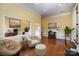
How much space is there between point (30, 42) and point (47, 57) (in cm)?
59

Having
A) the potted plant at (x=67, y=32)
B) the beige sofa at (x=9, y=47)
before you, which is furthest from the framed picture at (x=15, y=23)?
the potted plant at (x=67, y=32)

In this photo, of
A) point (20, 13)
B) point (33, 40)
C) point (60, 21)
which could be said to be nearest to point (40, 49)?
point (33, 40)

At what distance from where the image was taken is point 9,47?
242cm

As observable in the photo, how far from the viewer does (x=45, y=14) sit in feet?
8.73

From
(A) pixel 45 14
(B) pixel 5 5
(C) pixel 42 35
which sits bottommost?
(C) pixel 42 35

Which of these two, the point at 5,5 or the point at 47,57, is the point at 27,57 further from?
the point at 5,5

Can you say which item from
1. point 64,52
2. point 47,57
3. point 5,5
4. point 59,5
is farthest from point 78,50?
point 5,5

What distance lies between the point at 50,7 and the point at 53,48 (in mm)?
1053

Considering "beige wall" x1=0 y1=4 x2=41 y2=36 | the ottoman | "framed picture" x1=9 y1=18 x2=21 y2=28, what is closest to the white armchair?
the ottoman

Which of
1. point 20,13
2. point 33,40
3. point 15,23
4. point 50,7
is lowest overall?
point 33,40

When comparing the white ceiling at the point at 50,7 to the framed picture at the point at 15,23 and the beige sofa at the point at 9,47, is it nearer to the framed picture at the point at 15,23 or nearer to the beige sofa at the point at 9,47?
the framed picture at the point at 15,23

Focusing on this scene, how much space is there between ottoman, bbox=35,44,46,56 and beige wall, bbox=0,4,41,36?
444 mm

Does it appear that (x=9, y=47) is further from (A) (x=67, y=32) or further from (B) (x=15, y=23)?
(A) (x=67, y=32)

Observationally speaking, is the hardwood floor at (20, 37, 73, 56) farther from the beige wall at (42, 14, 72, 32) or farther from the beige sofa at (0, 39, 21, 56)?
the beige wall at (42, 14, 72, 32)
